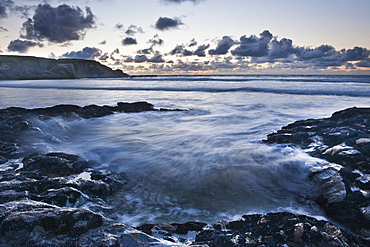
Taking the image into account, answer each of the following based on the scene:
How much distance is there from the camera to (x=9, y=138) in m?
5.33

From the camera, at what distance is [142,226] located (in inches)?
95.6

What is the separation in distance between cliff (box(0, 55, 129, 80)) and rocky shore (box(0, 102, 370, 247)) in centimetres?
9600

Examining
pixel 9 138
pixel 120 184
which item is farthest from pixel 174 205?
pixel 9 138

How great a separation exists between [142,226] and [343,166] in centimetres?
319

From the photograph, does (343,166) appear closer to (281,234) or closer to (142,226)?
(281,234)

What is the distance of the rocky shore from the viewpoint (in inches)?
72.5

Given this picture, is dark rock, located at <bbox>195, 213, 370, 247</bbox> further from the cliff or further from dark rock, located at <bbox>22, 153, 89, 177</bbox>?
the cliff

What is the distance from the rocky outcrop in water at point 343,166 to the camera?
Result: 104 inches

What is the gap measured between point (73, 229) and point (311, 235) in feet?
6.92

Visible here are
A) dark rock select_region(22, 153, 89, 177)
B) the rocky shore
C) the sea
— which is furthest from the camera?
dark rock select_region(22, 153, 89, 177)

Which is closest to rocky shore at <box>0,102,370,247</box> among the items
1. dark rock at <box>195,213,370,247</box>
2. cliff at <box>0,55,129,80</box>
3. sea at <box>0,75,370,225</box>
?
dark rock at <box>195,213,370,247</box>

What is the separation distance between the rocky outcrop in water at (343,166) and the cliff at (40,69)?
97.7m

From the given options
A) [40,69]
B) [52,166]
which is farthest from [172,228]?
[40,69]

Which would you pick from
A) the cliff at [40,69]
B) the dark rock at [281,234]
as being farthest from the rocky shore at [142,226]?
Answer: the cliff at [40,69]
